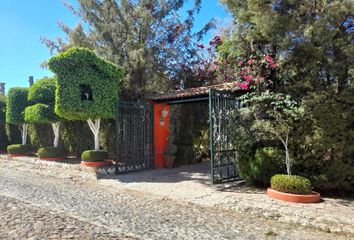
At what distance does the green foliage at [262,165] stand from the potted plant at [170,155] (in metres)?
4.50

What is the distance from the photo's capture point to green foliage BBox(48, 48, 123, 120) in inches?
417

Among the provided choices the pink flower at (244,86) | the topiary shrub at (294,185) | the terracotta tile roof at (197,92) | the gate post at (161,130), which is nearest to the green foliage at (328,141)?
the topiary shrub at (294,185)

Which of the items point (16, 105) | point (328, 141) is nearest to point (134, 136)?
point (328, 141)

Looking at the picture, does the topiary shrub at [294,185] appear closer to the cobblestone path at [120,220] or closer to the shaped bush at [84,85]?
the cobblestone path at [120,220]

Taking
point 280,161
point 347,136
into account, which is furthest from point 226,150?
point 347,136

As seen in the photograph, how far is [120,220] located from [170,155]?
6.90 m

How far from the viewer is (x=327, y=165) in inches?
277

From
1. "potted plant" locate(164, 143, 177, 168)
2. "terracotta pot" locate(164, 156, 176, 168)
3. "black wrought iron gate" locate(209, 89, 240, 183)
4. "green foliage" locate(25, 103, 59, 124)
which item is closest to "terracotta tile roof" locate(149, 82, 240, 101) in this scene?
"black wrought iron gate" locate(209, 89, 240, 183)

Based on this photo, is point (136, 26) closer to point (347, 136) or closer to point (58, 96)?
point (58, 96)

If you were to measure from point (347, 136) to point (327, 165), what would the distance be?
79 centimetres

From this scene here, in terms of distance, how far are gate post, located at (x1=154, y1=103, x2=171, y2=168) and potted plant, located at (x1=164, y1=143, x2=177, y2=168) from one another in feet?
0.52

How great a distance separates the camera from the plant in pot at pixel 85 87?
10.6 meters

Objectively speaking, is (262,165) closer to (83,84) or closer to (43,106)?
(83,84)

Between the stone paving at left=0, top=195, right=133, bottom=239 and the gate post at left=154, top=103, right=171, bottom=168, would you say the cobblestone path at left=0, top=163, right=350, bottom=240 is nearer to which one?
the stone paving at left=0, top=195, right=133, bottom=239
